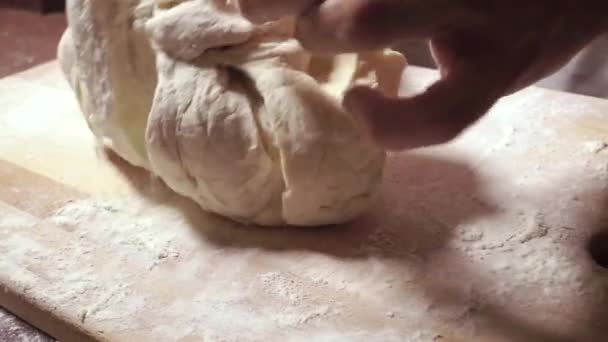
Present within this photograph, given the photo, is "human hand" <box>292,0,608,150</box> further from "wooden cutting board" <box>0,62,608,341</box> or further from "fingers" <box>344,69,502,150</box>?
"wooden cutting board" <box>0,62,608,341</box>

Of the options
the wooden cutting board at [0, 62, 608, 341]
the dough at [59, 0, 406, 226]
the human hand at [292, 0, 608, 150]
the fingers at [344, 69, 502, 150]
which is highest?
the human hand at [292, 0, 608, 150]

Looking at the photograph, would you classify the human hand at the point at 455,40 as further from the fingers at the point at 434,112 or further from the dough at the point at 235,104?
the dough at the point at 235,104

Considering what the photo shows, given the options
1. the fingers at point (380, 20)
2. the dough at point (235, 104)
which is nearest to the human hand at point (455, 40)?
the fingers at point (380, 20)

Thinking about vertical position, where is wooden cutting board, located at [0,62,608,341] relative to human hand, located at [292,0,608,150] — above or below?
below

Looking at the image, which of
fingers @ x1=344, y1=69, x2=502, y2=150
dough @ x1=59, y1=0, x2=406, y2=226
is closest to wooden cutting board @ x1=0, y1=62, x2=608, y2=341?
dough @ x1=59, y1=0, x2=406, y2=226

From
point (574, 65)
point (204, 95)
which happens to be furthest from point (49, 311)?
point (574, 65)

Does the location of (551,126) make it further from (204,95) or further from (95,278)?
(95,278)

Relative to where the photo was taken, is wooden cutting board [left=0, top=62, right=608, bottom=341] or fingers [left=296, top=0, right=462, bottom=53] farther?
wooden cutting board [left=0, top=62, right=608, bottom=341]

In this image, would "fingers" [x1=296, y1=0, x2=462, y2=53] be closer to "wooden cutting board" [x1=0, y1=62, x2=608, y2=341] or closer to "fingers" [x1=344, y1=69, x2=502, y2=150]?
"fingers" [x1=344, y1=69, x2=502, y2=150]
